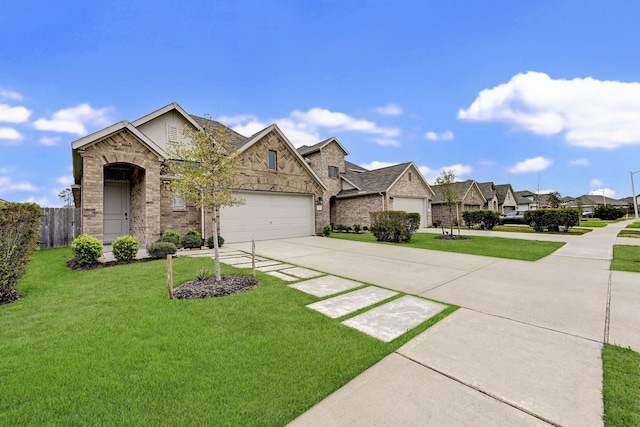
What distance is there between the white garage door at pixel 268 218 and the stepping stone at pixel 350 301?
30.3ft

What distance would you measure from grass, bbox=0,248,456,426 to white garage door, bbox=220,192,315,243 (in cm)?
816

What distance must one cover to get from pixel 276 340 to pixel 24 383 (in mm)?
2289

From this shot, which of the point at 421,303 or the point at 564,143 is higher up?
the point at 564,143

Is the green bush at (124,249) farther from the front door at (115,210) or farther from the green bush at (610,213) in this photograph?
the green bush at (610,213)

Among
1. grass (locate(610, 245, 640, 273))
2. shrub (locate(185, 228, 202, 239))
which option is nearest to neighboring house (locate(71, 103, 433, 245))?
shrub (locate(185, 228, 202, 239))

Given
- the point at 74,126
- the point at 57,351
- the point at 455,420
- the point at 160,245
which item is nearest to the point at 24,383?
the point at 57,351

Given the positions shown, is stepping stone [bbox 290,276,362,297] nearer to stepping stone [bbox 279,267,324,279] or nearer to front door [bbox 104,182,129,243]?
stepping stone [bbox 279,267,324,279]

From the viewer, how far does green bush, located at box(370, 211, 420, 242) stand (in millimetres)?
13078

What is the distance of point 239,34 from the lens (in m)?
12.4

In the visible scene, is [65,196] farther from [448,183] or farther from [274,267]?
[448,183]

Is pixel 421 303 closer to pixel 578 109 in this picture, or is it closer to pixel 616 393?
pixel 616 393

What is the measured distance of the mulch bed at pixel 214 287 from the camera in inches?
191

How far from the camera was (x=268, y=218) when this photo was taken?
1422cm

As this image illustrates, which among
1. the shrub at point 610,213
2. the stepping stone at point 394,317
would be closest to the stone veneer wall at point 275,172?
the stepping stone at point 394,317
